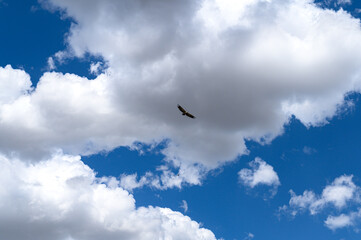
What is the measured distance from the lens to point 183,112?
1648 centimetres
